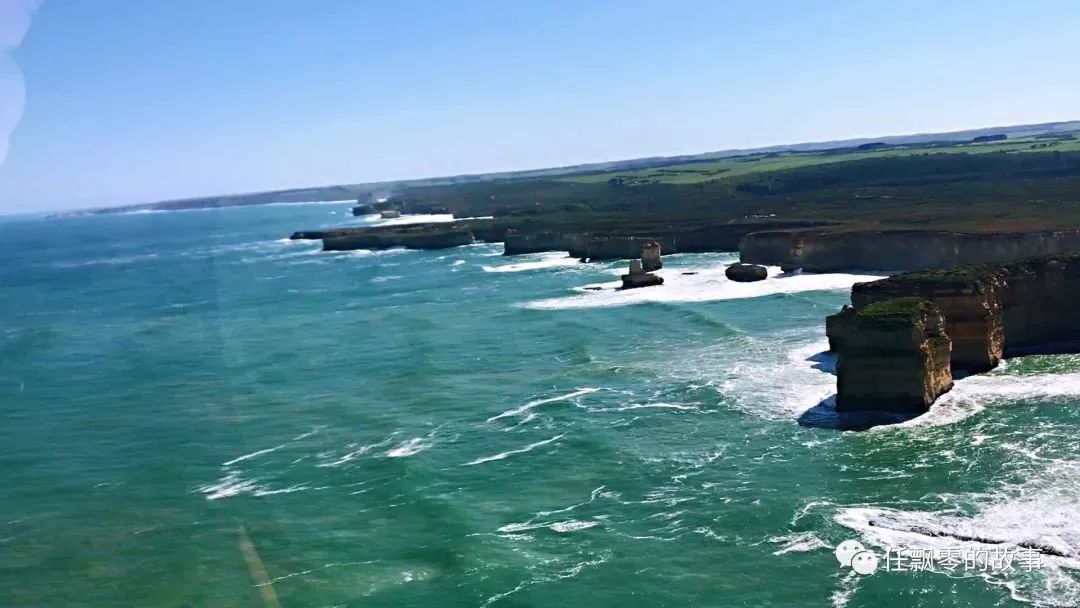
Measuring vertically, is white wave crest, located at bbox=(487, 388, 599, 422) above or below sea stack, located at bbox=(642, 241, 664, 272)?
below

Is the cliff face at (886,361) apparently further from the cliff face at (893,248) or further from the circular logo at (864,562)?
the cliff face at (893,248)

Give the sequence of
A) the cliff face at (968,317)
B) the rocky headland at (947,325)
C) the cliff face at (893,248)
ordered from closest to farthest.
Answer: the rocky headland at (947,325) < the cliff face at (968,317) < the cliff face at (893,248)

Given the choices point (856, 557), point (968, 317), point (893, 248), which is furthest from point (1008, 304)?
point (893, 248)

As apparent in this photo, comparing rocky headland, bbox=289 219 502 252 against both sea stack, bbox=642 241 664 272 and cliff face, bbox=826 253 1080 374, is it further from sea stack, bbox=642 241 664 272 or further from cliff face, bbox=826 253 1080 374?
cliff face, bbox=826 253 1080 374

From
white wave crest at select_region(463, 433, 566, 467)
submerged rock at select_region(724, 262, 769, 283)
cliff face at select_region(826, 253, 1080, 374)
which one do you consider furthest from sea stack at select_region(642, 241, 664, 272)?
white wave crest at select_region(463, 433, 566, 467)

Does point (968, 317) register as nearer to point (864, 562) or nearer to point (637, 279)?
point (864, 562)

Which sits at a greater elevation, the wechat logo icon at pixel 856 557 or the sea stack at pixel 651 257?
the sea stack at pixel 651 257

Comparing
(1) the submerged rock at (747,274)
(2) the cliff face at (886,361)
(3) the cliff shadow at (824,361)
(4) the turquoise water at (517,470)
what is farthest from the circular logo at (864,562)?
(1) the submerged rock at (747,274)
